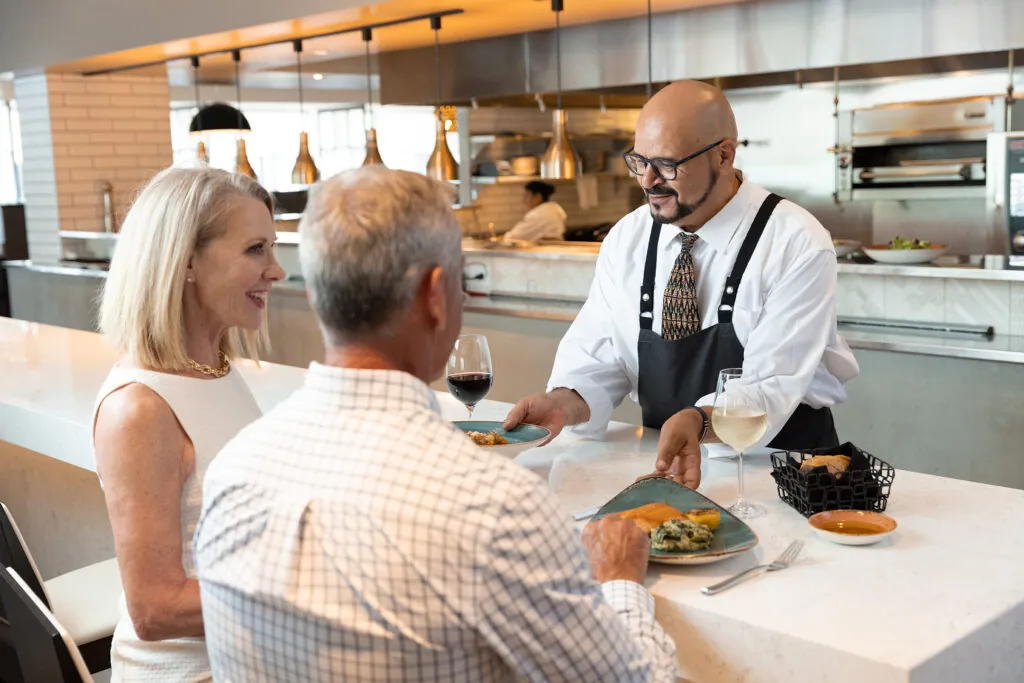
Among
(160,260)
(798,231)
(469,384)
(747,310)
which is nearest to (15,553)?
(160,260)

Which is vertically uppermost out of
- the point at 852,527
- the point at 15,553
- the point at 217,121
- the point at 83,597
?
the point at 217,121

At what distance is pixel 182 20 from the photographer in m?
7.25

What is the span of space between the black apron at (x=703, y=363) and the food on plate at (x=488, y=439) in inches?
20.2

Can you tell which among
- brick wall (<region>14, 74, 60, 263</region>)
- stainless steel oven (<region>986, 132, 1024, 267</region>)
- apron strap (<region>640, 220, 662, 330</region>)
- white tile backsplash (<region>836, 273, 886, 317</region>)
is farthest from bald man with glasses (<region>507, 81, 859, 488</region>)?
brick wall (<region>14, 74, 60, 263</region>)

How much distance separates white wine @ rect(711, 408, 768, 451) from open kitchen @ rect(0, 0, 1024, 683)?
0.02m

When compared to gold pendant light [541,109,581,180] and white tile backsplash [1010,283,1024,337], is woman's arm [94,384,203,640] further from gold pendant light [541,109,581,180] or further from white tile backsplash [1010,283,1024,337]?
gold pendant light [541,109,581,180]

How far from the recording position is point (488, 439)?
2.21m

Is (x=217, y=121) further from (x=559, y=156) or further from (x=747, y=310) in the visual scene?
(x=747, y=310)

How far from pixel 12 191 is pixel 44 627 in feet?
72.8

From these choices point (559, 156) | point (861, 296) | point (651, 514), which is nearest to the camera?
point (651, 514)

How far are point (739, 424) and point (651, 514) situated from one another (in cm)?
22

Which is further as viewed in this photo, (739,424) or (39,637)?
(739,424)

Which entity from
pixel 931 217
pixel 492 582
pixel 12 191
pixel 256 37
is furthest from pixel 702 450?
pixel 12 191

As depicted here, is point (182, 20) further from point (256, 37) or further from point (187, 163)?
point (187, 163)
